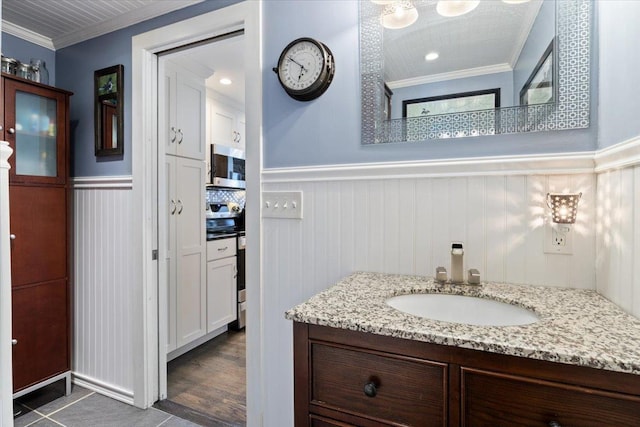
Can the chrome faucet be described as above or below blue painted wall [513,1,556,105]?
below

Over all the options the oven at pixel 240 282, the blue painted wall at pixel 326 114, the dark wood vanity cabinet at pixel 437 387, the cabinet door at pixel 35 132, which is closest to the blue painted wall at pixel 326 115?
the blue painted wall at pixel 326 114

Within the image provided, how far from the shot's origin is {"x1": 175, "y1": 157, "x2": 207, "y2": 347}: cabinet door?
254 cm

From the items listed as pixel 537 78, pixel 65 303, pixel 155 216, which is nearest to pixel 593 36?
pixel 537 78

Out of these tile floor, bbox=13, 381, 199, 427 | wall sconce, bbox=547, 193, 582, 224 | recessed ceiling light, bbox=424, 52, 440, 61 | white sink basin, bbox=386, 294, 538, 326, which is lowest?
tile floor, bbox=13, 381, 199, 427

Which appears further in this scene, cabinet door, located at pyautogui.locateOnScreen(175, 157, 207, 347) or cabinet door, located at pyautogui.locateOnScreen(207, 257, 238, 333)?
cabinet door, located at pyautogui.locateOnScreen(207, 257, 238, 333)

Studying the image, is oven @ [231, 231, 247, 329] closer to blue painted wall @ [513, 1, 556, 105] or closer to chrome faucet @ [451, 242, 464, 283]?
chrome faucet @ [451, 242, 464, 283]

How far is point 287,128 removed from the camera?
1562 millimetres

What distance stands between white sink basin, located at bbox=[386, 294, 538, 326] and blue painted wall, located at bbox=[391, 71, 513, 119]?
28.4 inches

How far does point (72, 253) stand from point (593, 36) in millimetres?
3028

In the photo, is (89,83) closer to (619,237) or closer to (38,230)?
(38,230)

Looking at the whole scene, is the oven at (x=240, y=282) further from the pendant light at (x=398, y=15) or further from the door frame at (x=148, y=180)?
the pendant light at (x=398, y=15)

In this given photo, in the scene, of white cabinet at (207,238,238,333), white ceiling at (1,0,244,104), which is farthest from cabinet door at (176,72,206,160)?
white cabinet at (207,238,238,333)

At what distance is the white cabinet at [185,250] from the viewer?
246cm

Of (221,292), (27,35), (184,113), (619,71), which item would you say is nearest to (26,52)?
(27,35)
